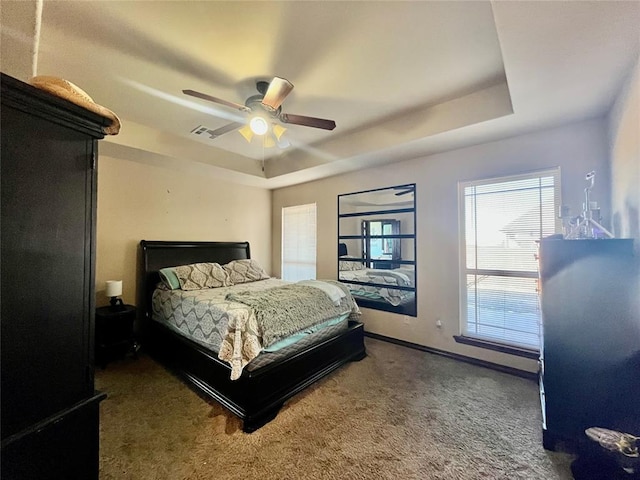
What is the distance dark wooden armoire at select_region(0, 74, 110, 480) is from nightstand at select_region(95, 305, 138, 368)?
2.37 m

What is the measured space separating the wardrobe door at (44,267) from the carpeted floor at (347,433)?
3.65ft

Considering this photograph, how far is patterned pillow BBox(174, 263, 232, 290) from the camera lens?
3.43 metres

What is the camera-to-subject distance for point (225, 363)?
2.20m

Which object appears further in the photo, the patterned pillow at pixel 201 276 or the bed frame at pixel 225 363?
the patterned pillow at pixel 201 276

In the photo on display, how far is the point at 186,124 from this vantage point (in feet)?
10.6

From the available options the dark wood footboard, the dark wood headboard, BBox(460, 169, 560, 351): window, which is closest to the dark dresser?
BBox(460, 169, 560, 351): window

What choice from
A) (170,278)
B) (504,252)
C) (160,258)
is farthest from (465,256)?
(160,258)

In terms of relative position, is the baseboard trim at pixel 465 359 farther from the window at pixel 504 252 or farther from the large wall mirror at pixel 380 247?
the large wall mirror at pixel 380 247

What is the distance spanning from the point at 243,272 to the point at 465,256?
3023 mm

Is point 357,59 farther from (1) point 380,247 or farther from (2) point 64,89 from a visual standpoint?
(1) point 380,247

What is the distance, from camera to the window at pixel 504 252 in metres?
2.73

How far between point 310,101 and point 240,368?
2501 millimetres

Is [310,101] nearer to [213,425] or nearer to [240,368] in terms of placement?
[240,368]

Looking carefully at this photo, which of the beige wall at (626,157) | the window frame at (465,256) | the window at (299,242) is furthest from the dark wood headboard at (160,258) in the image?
the beige wall at (626,157)
